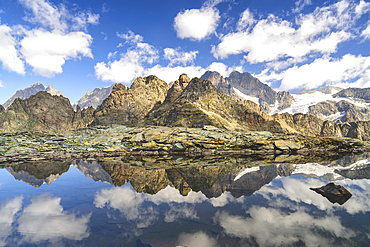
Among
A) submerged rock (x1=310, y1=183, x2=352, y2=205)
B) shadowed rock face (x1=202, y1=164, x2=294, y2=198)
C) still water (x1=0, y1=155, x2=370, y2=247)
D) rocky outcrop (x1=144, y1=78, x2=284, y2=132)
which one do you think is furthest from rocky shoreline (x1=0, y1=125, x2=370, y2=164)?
rocky outcrop (x1=144, y1=78, x2=284, y2=132)

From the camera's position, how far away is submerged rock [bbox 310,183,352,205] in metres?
13.5

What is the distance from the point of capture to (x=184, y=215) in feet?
Result: 36.4

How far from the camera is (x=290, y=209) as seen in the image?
38.9 feet

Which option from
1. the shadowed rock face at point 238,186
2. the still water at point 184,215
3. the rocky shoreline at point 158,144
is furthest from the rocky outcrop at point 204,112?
the still water at point 184,215

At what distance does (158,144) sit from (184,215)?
47.0 m

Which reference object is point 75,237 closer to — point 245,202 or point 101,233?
point 101,233

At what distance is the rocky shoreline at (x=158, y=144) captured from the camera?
47219mm

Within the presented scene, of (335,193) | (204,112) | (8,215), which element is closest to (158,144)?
(8,215)

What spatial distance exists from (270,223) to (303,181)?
43.0 ft

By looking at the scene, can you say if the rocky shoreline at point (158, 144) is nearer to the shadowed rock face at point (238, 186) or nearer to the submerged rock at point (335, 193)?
the shadowed rock face at point (238, 186)

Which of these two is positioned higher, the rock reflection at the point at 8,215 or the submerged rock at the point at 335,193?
the rock reflection at the point at 8,215

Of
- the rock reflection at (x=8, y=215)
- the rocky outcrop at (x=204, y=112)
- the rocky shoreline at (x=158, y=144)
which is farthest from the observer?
the rocky outcrop at (x=204, y=112)

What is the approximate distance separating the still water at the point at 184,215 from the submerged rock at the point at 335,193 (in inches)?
18.9

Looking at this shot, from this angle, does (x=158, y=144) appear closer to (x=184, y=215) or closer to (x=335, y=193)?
(x=184, y=215)
